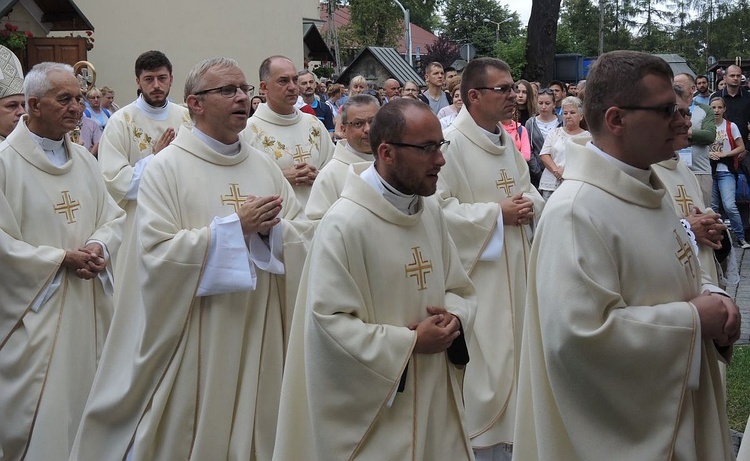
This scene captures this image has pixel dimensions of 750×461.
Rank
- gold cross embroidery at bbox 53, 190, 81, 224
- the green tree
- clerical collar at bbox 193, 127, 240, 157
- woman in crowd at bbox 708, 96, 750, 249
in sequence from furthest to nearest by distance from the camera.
A: 1. the green tree
2. woman in crowd at bbox 708, 96, 750, 249
3. gold cross embroidery at bbox 53, 190, 81, 224
4. clerical collar at bbox 193, 127, 240, 157

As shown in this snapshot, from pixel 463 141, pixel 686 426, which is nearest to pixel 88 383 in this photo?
pixel 463 141

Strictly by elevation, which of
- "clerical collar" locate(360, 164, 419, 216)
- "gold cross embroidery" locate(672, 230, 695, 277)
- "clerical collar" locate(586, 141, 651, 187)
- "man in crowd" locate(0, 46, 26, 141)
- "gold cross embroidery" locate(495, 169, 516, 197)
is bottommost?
"gold cross embroidery" locate(495, 169, 516, 197)

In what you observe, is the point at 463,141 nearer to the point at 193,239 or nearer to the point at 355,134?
the point at 355,134

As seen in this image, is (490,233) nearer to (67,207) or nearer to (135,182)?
(67,207)

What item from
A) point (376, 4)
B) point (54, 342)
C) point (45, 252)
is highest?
point (376, 4)

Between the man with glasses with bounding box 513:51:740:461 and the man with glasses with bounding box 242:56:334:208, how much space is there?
158 inches

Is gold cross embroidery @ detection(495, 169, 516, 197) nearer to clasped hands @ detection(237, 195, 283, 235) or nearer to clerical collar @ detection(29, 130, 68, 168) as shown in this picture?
clasped hands @ detection(237, 195, 283, 235)

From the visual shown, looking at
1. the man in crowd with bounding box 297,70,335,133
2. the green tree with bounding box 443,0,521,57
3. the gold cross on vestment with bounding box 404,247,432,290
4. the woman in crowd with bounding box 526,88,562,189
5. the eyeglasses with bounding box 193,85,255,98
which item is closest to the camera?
the gold cross on vestment with bounding box 404,247,432,290

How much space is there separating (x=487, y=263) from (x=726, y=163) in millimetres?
7976

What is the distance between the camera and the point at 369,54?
898 inches

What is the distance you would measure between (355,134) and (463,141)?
75 centimetres

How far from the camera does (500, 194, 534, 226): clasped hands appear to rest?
650 centimetres

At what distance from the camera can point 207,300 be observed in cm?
545

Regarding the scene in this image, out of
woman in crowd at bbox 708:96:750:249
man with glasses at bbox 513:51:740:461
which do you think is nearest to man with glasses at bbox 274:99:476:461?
man with glasses at bbox 513:51:740:461
